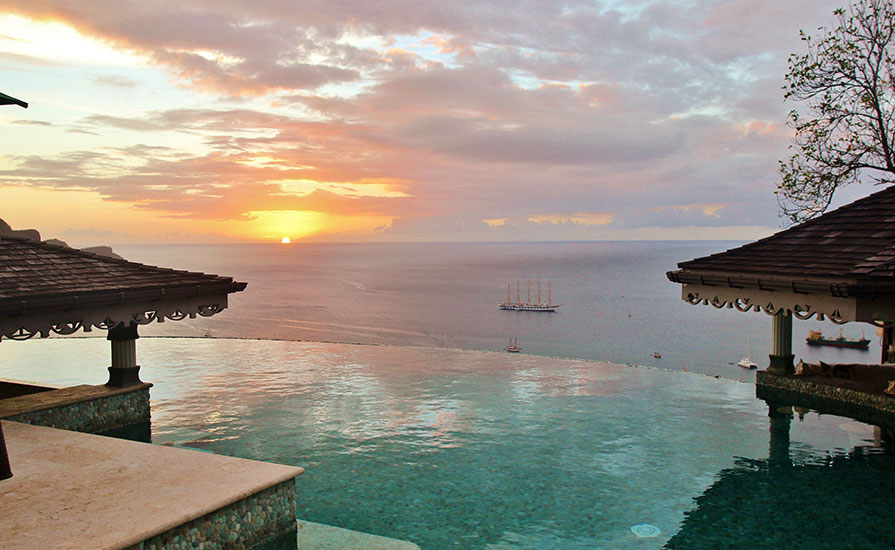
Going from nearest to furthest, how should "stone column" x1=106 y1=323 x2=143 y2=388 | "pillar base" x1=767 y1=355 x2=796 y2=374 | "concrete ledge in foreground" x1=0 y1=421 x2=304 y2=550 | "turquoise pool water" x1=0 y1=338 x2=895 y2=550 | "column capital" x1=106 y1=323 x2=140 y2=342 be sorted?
"concrete ledge in foreground" x1=0 y1=421 x2=304 y2=550
"turquoise pool water" x1=0 y1=338 x2=895 y2=550
"column capital" x1=106 y1=323 x2=140 y2=342
"stone column" x1=106 y1=323 x2=143 y2=388
"pillar base" x1=767 y1=355 x2=796 y2=374

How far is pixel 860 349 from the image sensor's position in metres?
78.0

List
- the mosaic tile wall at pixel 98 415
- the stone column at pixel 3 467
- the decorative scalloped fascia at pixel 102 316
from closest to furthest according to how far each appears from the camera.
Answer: the stone column at pixel 3 467, the decorative scalloped fascia at pixel 102 316, the mosaic tile wall at pixel 98 415

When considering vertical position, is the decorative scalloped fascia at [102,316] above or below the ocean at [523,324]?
above

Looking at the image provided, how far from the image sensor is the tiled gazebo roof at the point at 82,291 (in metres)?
8.60

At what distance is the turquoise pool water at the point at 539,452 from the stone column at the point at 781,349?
0.91 metres

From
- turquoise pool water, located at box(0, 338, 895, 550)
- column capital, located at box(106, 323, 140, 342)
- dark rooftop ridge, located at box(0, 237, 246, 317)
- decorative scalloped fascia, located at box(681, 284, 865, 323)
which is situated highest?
dark rooftop ridge, located at box(0, 237, 246, 317)

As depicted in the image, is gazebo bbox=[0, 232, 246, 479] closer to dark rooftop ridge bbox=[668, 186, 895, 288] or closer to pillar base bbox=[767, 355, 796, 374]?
dark rooftop ridge bbox=[668, 186, 895, 288]

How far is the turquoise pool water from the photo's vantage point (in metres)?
7.14

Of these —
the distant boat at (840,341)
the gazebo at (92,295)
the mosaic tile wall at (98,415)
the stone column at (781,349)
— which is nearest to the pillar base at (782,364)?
the stone column at (781,349)

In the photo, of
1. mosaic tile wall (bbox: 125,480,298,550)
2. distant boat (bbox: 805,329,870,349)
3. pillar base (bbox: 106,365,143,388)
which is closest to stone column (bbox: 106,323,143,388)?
pillar base (bbox: 106,365,143,388)

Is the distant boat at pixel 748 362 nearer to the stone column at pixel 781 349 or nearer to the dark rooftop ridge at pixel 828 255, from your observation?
the stone column at pixel 781 349

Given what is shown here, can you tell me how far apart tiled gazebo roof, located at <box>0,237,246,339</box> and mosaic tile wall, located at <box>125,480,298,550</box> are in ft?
14.6

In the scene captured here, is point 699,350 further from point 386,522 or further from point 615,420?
point 386,522

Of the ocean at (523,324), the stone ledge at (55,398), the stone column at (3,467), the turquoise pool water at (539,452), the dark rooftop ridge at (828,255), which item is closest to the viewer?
the stone column at (3,467)
